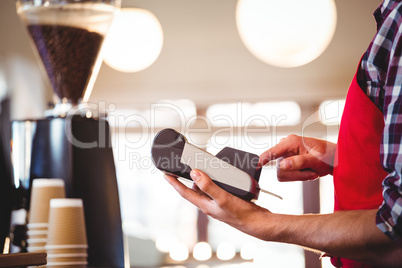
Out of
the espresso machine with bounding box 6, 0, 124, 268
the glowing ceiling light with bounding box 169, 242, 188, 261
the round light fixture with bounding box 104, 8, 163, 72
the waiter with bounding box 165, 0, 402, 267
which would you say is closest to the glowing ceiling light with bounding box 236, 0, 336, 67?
the round light fixture with bounding box 104, 8, 163, 72

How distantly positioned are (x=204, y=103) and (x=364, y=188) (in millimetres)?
2872

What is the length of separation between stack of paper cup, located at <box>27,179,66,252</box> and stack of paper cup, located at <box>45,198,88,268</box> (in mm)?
61

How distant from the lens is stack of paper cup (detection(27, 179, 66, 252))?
86 centimetres

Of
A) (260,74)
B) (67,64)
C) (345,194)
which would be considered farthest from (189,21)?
(345,194)

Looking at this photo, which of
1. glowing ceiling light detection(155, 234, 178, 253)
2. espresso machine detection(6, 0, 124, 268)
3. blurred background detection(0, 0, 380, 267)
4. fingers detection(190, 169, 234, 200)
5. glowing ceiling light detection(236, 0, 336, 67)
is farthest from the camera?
glowing ceiling light detection(155, 234, 178, 253)

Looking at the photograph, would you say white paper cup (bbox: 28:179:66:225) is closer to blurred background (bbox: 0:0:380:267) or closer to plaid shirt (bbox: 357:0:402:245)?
plaid shirt (bbox: 357:0:402:245)

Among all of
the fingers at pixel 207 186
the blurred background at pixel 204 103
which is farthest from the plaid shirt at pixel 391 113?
the blurred background at pixel 204 103

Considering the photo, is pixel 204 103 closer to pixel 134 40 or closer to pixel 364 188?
pixel 134 40

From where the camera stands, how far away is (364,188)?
2.25 ft

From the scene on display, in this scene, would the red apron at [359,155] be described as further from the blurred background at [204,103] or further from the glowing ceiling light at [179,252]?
the glowing ceiling light at [179,252]

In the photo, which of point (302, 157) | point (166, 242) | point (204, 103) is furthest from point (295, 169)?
point (166, 242)

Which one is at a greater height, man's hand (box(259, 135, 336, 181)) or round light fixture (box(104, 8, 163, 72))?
round light fixture (box(104, 8, 163, 72))

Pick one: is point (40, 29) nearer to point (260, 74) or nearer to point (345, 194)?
point (345, 194)

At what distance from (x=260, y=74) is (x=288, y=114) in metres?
0.34
